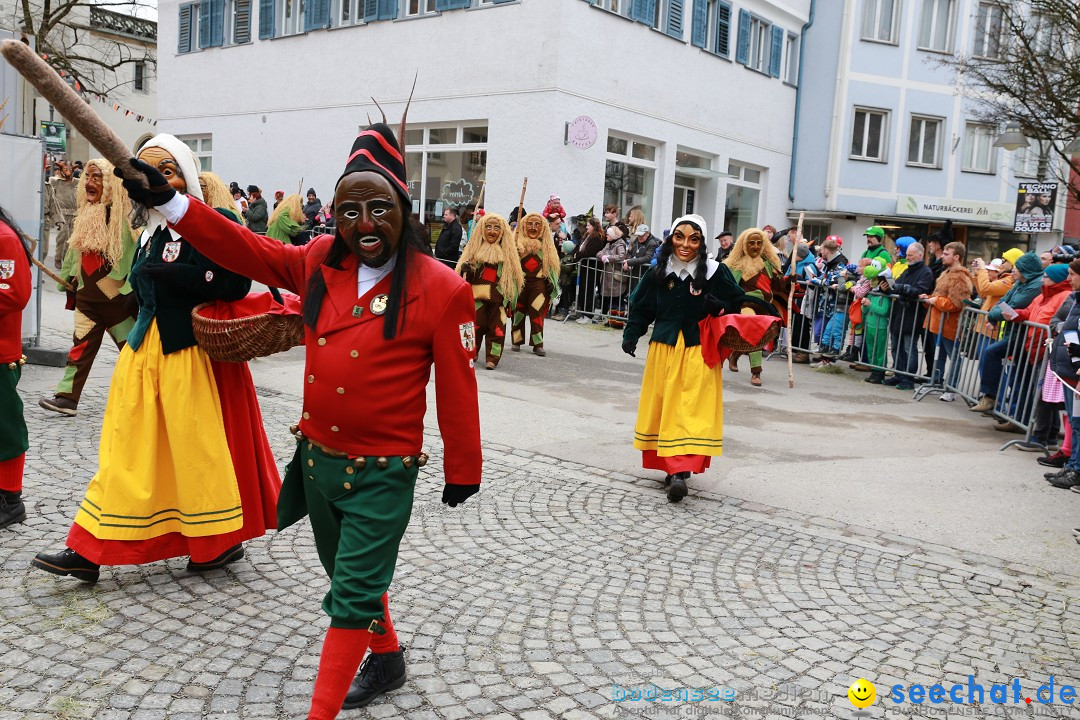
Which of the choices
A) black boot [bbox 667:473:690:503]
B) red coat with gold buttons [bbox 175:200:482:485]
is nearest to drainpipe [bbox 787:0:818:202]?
black boot [bbox 667:473:690:503]

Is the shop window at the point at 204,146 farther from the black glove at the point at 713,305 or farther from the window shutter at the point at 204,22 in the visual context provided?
the black glove at the point at 713,305

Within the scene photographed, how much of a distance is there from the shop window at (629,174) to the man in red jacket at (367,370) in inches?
660

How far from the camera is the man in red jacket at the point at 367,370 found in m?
2.99

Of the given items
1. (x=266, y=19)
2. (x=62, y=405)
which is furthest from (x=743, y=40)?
(x=62, y=405)

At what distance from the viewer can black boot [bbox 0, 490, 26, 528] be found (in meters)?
4.92

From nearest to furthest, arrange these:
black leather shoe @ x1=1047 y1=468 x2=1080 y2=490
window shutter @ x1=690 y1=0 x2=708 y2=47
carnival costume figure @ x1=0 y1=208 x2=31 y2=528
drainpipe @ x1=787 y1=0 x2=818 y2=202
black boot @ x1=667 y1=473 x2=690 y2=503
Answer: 1. carnival costume figure @ x1=0 y1=208 x2=31 y2=528
2. black boot @ x1=667 y1=473 x2=690 y2=503
3. black leather shoe @ x1=1047 y1=468 x2=1080 y2=490
4. window shutter @ x1=690 y1=0 x2=708 y2=47
5. drainpipe @ x1=787 y1=0 x2=818 y2=202

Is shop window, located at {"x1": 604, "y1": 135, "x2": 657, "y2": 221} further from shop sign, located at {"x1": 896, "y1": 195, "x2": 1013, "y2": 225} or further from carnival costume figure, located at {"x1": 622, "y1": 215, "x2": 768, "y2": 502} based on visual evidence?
carnival costume figure, located at {"x1": 622, "y1": 215, "x2": 768, "y2": 502}

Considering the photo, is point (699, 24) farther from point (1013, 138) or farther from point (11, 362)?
point (11, 362)

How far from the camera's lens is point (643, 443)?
6504 millimetres

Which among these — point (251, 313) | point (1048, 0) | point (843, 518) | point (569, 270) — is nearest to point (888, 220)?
point (1048, 0)

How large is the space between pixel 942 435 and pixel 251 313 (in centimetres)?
719

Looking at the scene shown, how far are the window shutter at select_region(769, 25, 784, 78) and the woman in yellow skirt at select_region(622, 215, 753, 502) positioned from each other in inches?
762

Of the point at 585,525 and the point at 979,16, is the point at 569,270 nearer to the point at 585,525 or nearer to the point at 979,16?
the point at 585,525

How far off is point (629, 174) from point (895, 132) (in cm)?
1048
